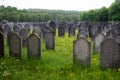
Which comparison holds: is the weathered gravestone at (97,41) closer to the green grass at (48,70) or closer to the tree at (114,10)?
the green grass at (48,70)

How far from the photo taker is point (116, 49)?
11.2 metres

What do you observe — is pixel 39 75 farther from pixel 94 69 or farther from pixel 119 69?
pixel 119 69

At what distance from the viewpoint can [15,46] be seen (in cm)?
1340

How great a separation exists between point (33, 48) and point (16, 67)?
5.77 feet

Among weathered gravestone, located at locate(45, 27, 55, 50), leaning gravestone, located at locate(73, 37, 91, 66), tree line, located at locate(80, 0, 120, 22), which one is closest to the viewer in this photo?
leaning gravestone, located at locate(73, 37, 91, 66)

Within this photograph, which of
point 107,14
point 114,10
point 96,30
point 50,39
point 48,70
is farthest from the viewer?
point 107,14

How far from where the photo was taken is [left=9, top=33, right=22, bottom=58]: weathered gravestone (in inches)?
523

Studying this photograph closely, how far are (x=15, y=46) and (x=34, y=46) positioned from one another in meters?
0.98

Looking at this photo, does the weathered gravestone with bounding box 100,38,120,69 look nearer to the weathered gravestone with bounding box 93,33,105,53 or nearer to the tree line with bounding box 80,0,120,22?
the weathered gravestone with bounding box 93,33,105,53

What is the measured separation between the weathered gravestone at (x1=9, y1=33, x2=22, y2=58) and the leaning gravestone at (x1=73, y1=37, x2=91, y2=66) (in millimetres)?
2801

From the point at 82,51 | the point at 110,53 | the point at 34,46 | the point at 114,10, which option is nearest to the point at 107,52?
the point at 110,53

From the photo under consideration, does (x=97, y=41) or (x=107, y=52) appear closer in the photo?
(x=107, y=52)

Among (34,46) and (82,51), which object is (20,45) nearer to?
(34,46)

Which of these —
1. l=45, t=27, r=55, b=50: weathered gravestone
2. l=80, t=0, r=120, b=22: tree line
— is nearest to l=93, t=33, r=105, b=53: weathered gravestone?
l=45, t=27, r=55, b=50: weathered gravestone
